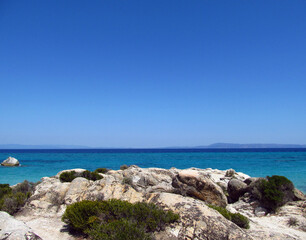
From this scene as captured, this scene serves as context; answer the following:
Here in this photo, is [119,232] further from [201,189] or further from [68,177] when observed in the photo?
[68,177]

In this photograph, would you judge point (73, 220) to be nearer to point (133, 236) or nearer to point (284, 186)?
point (133, 236)

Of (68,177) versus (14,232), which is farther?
(68,177)

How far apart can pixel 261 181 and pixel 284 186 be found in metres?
1.48

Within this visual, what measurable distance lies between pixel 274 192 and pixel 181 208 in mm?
10110

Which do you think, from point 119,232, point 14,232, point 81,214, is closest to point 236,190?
point 81,214

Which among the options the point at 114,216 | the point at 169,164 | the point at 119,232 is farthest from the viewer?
the point at 169,164

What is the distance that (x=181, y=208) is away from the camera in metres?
7.96

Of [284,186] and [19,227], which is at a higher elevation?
[19,227]

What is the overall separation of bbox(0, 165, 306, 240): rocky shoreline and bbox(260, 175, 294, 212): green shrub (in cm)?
40

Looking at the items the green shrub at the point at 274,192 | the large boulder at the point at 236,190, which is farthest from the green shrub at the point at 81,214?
the large boulder at the point at 236,190

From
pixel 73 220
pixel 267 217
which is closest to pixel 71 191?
pixel 73 220

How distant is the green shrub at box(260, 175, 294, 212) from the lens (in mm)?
14598

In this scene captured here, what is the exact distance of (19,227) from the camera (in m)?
5.61

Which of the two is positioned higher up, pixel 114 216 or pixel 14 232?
pixel 14 232
